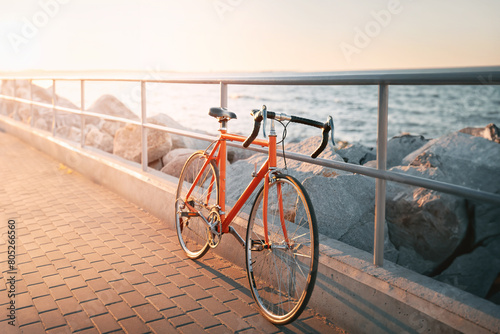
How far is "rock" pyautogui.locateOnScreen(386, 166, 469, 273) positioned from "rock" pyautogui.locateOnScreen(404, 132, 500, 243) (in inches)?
6.2

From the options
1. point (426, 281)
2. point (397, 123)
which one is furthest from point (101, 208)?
point (397, 123)

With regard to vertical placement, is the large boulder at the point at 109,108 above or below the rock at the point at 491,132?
below

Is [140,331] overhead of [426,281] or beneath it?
beneath

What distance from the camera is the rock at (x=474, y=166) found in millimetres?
4293

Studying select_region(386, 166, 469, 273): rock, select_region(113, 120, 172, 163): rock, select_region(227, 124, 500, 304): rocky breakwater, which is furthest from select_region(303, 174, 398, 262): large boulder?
select_region(113, 120, 172, 163): rock

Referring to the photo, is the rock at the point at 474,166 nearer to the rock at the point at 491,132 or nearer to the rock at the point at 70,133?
the rock at the point at 491,132

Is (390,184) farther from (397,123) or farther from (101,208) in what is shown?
(397,123)

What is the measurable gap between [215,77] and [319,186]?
1.44m

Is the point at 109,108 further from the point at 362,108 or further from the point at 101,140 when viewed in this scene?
the point at 362,108

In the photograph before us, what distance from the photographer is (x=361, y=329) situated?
3.15 m

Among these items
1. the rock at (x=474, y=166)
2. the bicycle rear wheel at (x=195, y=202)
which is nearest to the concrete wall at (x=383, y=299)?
the bicycle rear wheel at (x=195, y=202)

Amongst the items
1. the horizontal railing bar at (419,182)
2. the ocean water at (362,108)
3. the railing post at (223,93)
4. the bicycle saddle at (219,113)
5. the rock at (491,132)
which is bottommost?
the ocean water at (362,108)

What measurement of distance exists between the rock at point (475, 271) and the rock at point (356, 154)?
8.37ft

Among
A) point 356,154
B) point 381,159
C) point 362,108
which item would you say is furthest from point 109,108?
point 362,108
